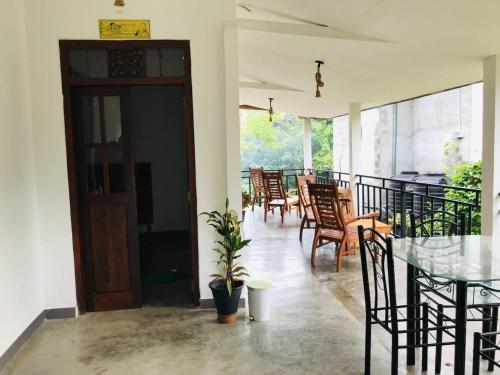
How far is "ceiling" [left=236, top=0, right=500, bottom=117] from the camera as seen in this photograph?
2.96 m

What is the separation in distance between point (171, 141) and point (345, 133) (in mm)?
7235

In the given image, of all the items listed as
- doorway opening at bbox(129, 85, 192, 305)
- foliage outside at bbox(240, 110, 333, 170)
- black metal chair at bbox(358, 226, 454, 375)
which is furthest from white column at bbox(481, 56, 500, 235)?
foliage outside at bbox(240, 110, 333, 170)

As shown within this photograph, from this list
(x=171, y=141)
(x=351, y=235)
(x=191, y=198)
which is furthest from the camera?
(x=171, y=141)

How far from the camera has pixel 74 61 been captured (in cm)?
314

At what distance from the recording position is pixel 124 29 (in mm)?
3102

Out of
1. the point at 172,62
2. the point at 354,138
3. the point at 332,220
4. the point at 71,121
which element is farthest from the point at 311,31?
the point at 354,138

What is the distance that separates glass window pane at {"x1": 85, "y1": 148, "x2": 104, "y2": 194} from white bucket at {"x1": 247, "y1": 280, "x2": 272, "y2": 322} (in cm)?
153

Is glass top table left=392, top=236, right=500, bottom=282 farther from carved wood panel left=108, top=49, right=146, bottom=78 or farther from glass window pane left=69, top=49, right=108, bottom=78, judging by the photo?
glass window pane left=69, top=49, right=108, bottom=78

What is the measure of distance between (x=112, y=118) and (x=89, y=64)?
0.46 metres

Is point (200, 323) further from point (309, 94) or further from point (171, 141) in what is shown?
point (309, 94)

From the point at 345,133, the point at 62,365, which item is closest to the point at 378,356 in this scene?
the point at 62,365

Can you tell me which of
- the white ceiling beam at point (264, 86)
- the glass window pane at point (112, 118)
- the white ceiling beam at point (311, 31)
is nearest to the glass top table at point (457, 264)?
the white ceiling beam at point (311, 31)

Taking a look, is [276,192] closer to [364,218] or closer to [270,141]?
[364,218]

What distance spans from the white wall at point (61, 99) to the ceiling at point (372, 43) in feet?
2.19
